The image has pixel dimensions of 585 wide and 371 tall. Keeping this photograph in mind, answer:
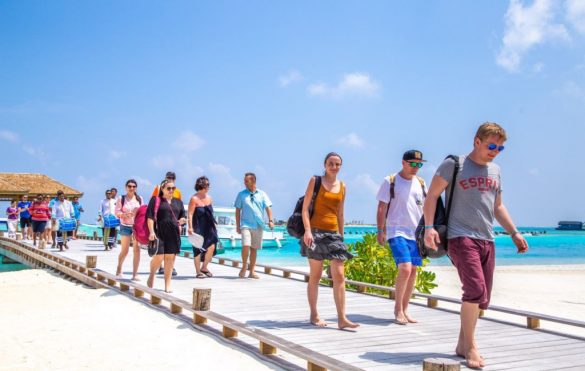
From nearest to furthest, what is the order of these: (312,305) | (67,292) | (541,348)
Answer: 1. (541,348)
2. (312,305)
3. (67,292)

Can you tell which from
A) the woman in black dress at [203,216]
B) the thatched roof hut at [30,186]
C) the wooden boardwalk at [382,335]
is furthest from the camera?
the thatched roof hut at [30,186]

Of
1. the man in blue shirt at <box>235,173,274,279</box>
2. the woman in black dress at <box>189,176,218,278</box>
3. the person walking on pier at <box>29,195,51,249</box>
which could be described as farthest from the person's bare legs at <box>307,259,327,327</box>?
the person walking on pier at <box>29,195,51,249</box>

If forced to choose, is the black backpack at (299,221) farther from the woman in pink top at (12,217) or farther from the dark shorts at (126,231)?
the woman in pink top at (12,217)

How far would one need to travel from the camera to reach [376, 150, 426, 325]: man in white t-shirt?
268 inches

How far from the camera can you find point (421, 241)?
17.2 feet

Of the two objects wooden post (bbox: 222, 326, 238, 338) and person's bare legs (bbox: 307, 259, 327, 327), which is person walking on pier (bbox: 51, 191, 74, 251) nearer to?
wooden post (bbox: 222, 326, 238, 338)

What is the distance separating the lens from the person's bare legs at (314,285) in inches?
255

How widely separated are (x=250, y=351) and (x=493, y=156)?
3.05 meters

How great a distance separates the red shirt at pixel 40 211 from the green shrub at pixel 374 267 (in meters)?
13.0

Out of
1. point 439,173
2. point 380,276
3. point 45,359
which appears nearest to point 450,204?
point 439,173

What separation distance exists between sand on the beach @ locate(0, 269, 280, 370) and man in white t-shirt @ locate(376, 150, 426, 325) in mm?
2001

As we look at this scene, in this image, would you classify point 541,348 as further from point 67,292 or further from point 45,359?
point 67,292

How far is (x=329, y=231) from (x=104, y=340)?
9.39 ft

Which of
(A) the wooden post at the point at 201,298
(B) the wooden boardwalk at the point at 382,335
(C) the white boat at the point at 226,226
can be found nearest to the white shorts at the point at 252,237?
(B) the wooden boardwalk at the point at 382,335
